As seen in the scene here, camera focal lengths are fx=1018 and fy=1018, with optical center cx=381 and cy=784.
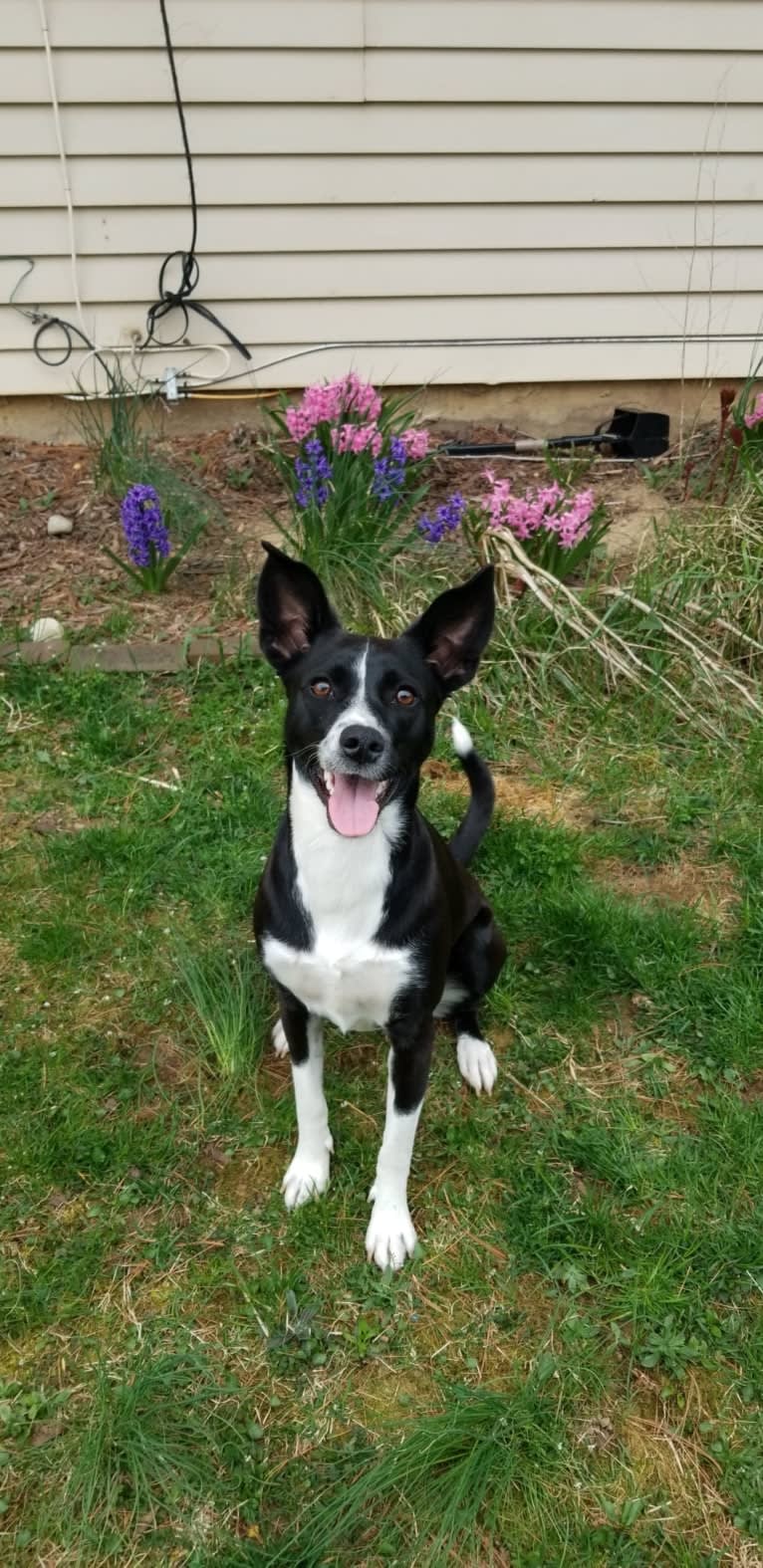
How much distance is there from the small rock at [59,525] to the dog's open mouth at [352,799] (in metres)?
3.29

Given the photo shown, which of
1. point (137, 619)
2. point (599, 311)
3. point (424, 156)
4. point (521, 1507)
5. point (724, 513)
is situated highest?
point (424, 156)

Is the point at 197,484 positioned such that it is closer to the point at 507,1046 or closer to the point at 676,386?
the point at 676,386

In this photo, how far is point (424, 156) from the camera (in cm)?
509

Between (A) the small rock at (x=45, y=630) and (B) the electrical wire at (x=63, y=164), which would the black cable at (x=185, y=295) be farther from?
(A) the small rock at (x=45, y=630)

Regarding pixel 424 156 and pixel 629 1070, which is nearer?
pixel 629 1070

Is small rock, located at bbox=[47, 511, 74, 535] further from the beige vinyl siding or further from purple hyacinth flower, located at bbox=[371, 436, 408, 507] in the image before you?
purple hyacinth flower, located at bbox=[371, 436, 408, 507]

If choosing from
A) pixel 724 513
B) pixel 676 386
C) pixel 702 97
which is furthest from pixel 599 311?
pixel 724 513

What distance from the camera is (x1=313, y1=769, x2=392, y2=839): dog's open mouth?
1912mm

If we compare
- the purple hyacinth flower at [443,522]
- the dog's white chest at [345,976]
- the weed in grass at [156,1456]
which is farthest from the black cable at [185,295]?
the weed in grass at [156,1456]

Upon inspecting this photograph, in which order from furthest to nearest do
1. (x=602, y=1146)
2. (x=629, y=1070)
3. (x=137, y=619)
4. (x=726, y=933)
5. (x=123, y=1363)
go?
(x=137, y=619) < (x=726, y=933) < (x=629, y=1070) < (x=602, y=1146) < (x=123, y=1363)

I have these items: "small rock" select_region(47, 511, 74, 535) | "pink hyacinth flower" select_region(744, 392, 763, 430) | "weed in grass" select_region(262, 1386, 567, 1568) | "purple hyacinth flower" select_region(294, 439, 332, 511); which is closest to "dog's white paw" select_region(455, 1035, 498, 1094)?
"weed in grass" select_region(262, 1386, 567, 1568)

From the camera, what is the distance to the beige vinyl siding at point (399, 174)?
4.80m

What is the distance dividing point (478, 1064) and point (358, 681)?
1.23 metres

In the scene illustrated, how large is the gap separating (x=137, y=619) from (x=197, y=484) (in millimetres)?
1049
